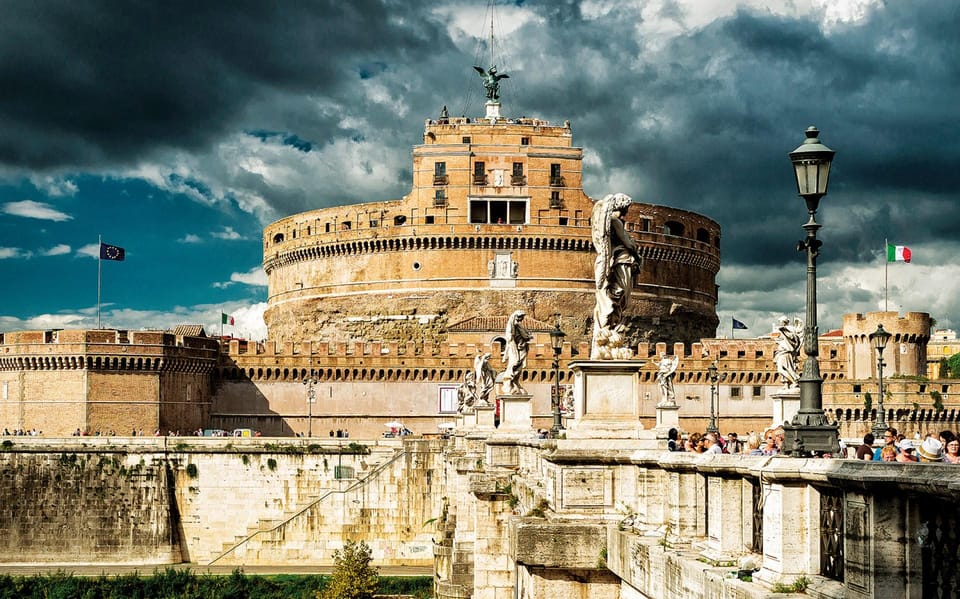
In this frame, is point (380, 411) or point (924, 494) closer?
point (924, 494)

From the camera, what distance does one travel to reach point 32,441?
163 ft

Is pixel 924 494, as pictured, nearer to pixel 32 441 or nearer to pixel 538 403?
pixel 32 441

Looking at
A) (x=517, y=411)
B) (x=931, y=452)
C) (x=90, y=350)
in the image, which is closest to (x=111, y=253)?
(x=90, y=350)

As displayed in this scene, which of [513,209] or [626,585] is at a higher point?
[513,209]

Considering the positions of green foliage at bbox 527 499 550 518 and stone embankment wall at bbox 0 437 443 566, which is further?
stone embankment wall at bbox 0 437 443 566

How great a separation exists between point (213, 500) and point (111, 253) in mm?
18283

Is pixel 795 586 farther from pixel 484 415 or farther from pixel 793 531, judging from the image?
pixel 484 415

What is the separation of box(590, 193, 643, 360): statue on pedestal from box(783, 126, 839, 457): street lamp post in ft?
5.35

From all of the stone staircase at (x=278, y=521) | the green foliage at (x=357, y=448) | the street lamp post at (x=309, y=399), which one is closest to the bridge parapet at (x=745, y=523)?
the stone staircase at (x=278, y=521)

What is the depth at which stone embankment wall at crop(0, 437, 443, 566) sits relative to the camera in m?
46.8

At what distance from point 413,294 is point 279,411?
14168 millimetres

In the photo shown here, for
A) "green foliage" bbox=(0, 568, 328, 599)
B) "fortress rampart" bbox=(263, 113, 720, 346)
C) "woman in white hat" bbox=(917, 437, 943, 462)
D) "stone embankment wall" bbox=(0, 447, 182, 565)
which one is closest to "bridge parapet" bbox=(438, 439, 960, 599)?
"woman in white hat" bbox=(917, 437, 943, 462)

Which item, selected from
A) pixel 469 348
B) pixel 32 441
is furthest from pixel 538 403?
pixel 32 441

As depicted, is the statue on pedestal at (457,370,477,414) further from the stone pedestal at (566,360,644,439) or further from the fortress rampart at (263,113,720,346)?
the stone pedestal at (566,360,644,439)
